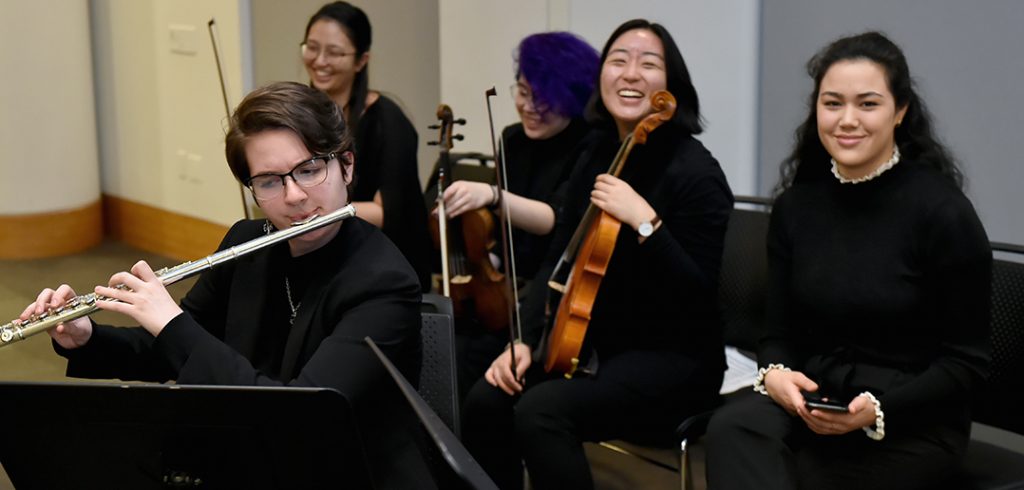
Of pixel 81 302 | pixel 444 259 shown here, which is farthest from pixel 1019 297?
pixel 81 302

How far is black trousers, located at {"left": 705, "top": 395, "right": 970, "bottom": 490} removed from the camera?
6.15 ft

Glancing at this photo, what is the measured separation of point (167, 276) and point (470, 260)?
1.26 meters

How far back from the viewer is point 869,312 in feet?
6.42

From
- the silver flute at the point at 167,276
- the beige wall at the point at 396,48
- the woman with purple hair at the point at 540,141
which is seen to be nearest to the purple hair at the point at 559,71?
the woman with purple hair at the point at 540,141

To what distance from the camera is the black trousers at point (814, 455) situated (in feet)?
6.15

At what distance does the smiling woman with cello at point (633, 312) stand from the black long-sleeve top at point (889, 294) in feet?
0.73

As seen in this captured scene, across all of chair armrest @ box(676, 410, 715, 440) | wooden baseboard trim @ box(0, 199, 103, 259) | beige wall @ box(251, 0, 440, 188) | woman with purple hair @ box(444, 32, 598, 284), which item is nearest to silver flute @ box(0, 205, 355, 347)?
chair armrest @ box(676, 410, 715, 440)

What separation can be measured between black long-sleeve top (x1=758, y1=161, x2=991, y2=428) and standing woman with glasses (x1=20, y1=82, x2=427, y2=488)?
0.75 m

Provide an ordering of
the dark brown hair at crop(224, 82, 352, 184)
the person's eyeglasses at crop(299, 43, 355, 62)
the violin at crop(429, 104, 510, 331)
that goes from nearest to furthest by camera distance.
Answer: the dark brown hair at crop(224, 82, 352, 184)
the violin at crop(429, 104, 510, 331)
the person's eyeglasses at crop(299, 43, 355, 62)

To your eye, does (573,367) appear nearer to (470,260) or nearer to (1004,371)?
(470,260)

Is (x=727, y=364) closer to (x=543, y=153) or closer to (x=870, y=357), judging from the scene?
(x=870, y=357)

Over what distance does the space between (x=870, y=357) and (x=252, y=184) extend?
1042mm

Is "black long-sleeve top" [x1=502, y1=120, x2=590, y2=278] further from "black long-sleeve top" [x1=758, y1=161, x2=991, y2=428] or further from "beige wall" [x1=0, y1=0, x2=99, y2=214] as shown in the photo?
"beige wall" [x1=0, y1=0, x2=99, y2=214]

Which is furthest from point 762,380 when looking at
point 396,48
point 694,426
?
point 396,48
